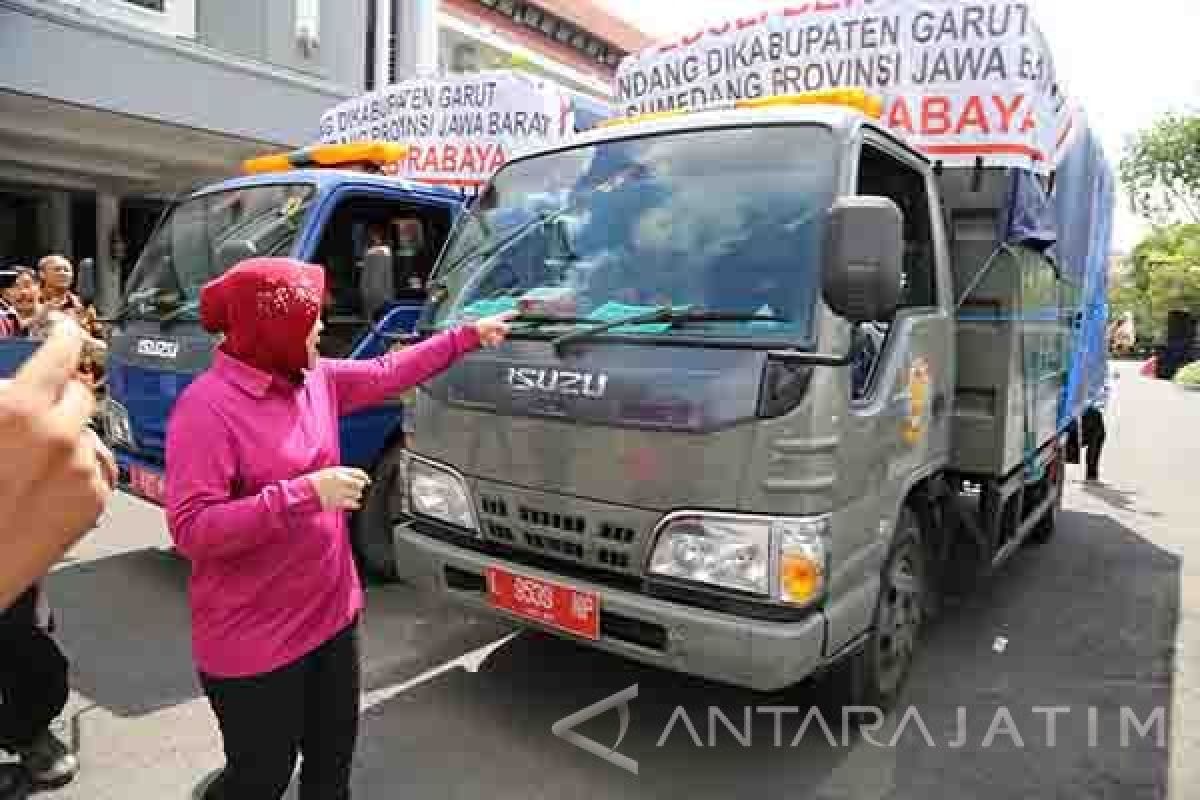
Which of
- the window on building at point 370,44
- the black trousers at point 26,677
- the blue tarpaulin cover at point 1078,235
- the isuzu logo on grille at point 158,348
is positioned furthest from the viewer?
the window on building at point 370,44

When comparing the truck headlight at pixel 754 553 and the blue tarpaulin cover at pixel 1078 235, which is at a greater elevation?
the blue tarpaulin cover at pixel 1078 235

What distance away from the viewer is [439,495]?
10.5ft

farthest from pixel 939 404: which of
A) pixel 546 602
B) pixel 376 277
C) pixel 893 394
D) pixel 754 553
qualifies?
pixel 376 277

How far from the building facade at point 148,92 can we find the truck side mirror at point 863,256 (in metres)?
9.18

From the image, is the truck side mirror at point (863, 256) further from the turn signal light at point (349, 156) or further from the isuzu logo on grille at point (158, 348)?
the turn signal light at point (349, 156)

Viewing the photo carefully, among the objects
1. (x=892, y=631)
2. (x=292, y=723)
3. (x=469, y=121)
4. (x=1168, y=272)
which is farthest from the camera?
(x=1168, y=272)

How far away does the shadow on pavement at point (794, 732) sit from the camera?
2895mm

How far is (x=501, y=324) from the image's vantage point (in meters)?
2.78

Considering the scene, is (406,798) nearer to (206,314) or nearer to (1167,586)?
(206,314)

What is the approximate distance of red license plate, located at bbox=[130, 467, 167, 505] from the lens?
4.20 meters

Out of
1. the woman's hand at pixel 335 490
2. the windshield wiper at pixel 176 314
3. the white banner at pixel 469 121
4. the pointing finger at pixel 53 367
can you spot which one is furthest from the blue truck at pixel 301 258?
the pointing finger at pixel 53 367

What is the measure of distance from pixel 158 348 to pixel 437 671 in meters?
2.23

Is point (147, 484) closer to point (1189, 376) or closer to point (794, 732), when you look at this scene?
point (794, 732)

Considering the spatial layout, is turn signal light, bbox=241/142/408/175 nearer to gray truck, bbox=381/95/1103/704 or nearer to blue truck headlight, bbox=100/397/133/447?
blue truck headlight, bbox=100/397/133/447
